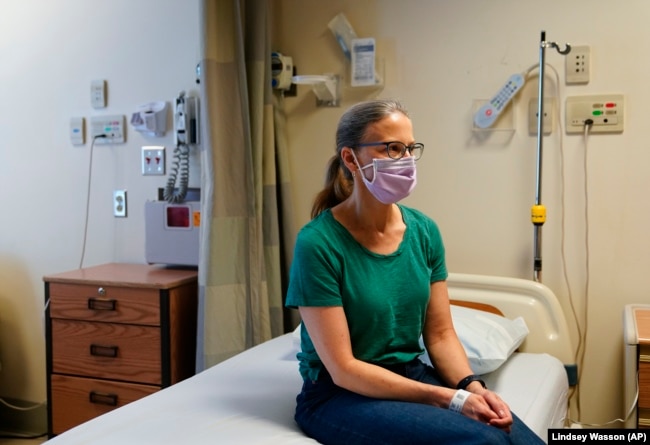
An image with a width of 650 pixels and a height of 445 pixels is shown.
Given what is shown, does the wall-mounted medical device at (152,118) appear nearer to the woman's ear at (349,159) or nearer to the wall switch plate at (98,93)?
the wall switch plate at (98,93)

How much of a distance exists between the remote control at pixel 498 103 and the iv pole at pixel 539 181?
9 cm

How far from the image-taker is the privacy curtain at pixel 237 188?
2498 mm

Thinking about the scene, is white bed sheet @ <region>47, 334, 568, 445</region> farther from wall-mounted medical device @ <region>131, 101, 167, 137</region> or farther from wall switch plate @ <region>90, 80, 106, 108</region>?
wall switch plate @ <region>90, 80, 106, 108</region>

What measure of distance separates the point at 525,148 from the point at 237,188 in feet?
3.50

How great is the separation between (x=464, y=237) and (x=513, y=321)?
44cm

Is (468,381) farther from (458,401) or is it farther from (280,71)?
(280,71)

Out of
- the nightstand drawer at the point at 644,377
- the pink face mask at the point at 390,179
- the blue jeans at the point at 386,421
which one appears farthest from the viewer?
the nightstand drawer at the point at 644,377

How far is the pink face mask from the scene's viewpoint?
1631 millimetres

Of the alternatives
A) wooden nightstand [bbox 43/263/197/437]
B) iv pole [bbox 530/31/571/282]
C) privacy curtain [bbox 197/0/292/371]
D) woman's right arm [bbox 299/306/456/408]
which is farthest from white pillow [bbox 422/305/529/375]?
wooden nightstand [bbox 43/263/197/437]

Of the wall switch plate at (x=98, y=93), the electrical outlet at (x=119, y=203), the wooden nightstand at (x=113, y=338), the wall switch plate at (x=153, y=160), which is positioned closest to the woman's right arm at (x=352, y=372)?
the wooden nightstand at (x=113, y=338)

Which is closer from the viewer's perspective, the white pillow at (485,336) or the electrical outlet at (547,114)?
the white pillow at (485,336)

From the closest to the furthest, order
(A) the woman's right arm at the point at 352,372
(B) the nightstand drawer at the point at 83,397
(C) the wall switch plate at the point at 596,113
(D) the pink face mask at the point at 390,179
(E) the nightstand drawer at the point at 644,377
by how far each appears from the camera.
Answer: (A) the woman's right arm at the point at 352,372 < (D) the pink face mask at the point at 390,179 < (E) the nightstand drawer at the point at 644,377 < (C) the wall switch plate at the point at 596,113 < (B) the nightstand drawer at the point at 83,397

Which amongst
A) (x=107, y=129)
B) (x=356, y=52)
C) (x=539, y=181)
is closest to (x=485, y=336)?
(x=539, y=181)

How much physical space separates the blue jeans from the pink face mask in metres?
0.41
